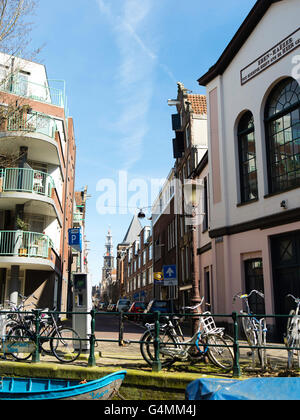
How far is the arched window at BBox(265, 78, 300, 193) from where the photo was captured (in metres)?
13.3

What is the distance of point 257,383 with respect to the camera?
14.9 feet

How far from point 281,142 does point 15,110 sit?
9652 mm

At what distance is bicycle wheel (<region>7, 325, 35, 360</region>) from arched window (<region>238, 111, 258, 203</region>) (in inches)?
362

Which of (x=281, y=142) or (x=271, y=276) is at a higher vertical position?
(x=281, y=142)

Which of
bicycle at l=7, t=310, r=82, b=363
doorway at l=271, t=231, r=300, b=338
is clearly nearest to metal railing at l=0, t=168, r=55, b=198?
bicycle at l=7, t=310, r=82, b=363

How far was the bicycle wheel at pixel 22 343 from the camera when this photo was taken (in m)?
9.66

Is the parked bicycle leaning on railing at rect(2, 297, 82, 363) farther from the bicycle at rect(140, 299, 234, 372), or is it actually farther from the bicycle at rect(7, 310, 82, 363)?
the bicycle at rect(140, 299, 234, 372)

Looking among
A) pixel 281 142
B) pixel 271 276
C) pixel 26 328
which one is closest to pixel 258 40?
pixel 281 142

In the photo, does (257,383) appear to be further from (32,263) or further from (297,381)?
(32,263)

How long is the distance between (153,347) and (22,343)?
3543 mm

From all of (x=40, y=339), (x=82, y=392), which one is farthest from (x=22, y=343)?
(x=82, y=392)

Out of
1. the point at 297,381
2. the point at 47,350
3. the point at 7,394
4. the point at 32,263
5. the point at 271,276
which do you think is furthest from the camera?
the point at 32,263

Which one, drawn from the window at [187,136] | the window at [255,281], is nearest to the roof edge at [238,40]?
the window at [255,281]

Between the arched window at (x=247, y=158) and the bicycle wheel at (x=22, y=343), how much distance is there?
9.20 metres
